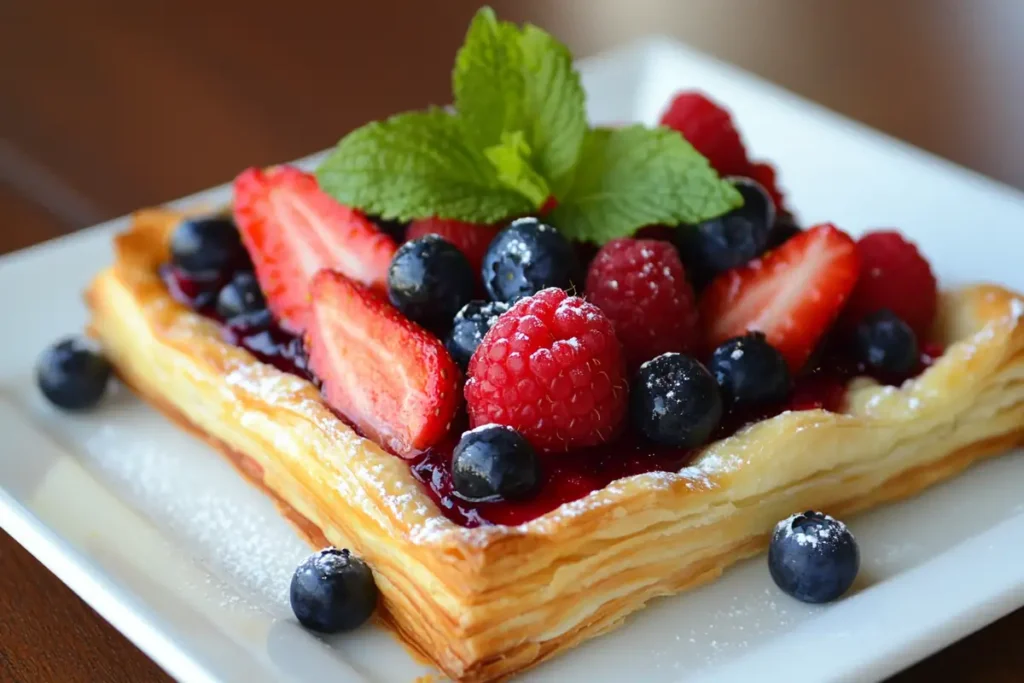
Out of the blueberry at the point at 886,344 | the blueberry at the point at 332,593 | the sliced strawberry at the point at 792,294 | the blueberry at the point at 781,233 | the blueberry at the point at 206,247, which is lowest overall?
the blueberry at the point at 886,344

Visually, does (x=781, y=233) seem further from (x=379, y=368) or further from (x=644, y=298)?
(x=379, y=368)

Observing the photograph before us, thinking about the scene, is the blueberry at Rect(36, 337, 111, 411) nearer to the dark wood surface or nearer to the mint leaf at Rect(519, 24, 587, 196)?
the dark wood surface

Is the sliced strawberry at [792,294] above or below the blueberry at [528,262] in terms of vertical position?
below

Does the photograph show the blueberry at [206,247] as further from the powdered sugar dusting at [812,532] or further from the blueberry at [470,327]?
the powdered sugar dusting at [812,532]

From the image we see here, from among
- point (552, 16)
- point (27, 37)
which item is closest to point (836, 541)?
point (552, 16)

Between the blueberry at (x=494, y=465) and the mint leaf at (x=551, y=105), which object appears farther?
the mint leaf at (x=551, y=105)

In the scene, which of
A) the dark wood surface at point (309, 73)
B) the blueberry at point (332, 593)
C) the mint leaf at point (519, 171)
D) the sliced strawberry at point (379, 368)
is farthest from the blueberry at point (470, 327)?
the dark wood surface at point (309, 73)

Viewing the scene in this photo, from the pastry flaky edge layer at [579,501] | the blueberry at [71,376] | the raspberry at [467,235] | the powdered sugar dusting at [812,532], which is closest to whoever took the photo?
the pastry flaky edge layer at [579,501]

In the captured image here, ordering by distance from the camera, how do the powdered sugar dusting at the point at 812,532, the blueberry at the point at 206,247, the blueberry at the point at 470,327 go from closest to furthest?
1. the powdered sugar dusting at the point at 812,532
2. the blueberry at the point at 470,327
3. the blueberry at the point at 206,247
